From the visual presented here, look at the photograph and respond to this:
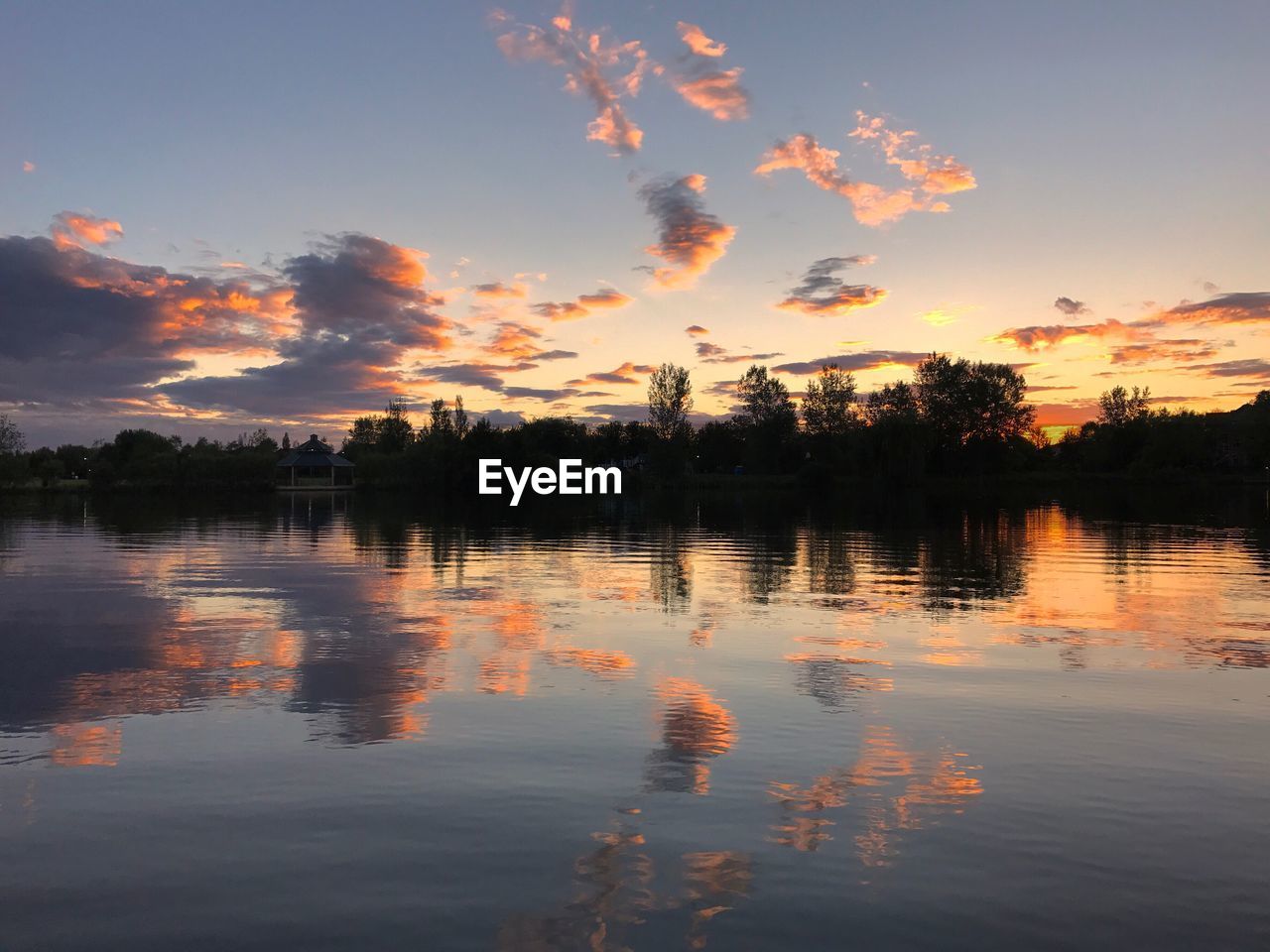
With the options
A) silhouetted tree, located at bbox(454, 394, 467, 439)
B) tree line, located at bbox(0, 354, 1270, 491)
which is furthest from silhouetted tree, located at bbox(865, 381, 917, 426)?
silhouetted tree, located at bbox(454, 394, 467, 439)

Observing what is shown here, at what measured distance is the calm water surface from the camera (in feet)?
19.8

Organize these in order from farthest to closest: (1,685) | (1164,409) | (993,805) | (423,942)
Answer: (1164,409) < (1,685) < (993,805) < (423,942)

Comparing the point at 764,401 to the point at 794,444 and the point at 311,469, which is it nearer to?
the point at 794,444

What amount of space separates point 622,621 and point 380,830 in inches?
416

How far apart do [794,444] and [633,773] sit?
14894 cm

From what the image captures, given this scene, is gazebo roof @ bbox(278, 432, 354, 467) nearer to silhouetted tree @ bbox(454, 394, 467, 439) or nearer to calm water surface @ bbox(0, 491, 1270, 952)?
silhouetted tree @ bbox(454, 394, 467, 439)

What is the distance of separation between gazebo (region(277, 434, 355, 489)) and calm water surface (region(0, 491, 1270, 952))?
112 metres

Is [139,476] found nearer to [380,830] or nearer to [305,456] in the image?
[305,456]

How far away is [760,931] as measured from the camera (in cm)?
581

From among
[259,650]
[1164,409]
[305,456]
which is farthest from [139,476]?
[1164,409]

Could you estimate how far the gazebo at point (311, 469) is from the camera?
128 metres

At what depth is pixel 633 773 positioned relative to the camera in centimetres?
871

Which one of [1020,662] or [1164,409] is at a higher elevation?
[1164,409]

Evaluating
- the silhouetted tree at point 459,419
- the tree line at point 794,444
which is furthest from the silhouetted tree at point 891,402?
the silhouetted tree at point 459,419
